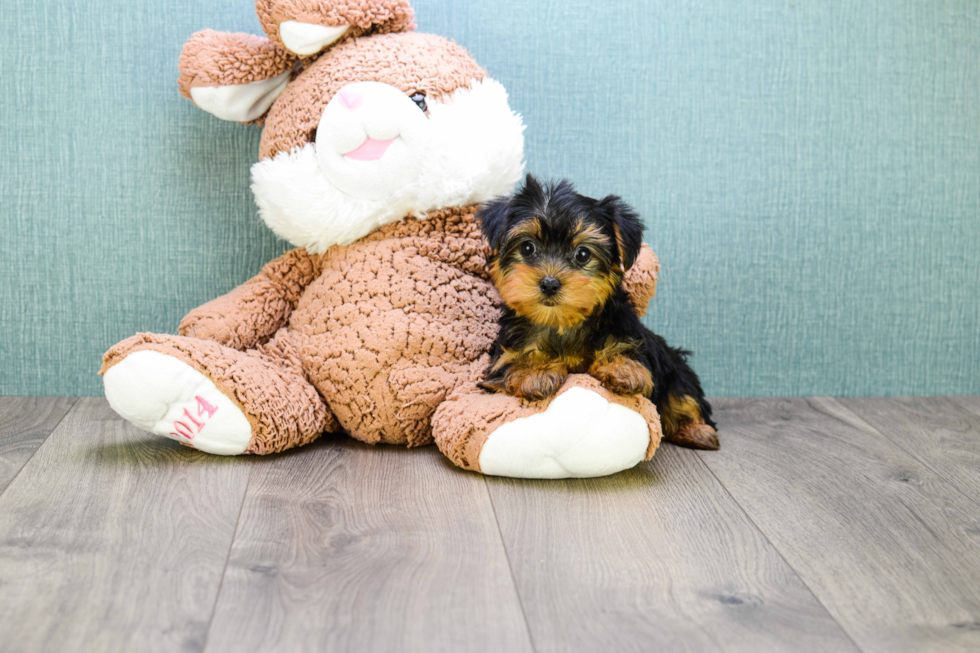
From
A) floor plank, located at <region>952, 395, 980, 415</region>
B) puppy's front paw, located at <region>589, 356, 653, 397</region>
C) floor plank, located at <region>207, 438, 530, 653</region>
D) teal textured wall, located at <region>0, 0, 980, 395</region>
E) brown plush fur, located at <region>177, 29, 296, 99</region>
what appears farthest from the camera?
floor plank, located at <region>952, 395, 980, 415</region>

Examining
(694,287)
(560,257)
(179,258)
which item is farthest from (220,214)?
(694,287)

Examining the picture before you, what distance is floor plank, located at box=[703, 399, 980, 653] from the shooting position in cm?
125

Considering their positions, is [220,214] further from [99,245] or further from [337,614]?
[337,614]

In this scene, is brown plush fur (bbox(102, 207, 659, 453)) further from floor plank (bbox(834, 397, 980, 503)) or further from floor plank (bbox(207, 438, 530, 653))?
floor plank (bbox(834, 397, 980, 503))

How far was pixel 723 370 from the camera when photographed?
2.44 meters

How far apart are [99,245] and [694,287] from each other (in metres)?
1.63

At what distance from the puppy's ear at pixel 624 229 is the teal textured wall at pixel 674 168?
657 millimetres

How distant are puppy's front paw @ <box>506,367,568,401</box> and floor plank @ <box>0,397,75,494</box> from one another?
40.3 inches

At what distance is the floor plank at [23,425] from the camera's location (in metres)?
1.80

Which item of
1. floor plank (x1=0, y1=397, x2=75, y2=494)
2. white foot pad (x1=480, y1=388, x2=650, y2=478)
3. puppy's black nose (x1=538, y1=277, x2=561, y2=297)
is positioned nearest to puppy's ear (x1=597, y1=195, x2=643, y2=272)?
puppy's black nose (x1=538, y1=277, x2=561, y2=297)

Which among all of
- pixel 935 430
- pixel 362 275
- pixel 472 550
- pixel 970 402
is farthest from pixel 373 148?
pixel 970 402

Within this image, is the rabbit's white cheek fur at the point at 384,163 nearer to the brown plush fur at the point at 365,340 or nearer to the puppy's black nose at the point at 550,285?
the brown plush fur at the point at 365,340

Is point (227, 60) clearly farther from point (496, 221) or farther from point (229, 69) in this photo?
point (496, 221)

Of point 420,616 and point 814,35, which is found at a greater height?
point 814,35
